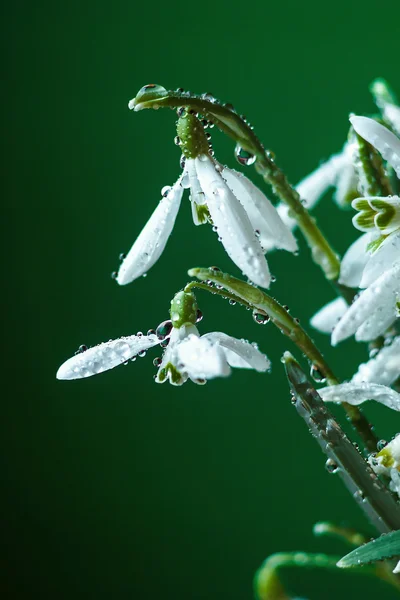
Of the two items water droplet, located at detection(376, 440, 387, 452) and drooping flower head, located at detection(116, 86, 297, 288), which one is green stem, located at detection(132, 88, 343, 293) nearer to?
drooping flower head, located at detection(116, 86, 297, 288)

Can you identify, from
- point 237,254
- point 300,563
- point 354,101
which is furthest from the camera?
point 354,101

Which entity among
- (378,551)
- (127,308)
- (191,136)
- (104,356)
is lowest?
(378,551)

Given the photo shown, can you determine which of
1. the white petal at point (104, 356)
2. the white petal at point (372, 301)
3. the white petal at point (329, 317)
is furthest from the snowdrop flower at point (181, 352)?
the white petal at point (329, 317)

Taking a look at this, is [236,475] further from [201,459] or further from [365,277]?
[365,277]

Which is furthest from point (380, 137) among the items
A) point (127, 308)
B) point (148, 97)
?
point (127, 308)

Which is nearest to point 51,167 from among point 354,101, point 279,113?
point 279,113

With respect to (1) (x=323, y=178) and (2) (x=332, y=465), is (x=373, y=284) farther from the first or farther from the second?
(1) (x=323, y=178)
